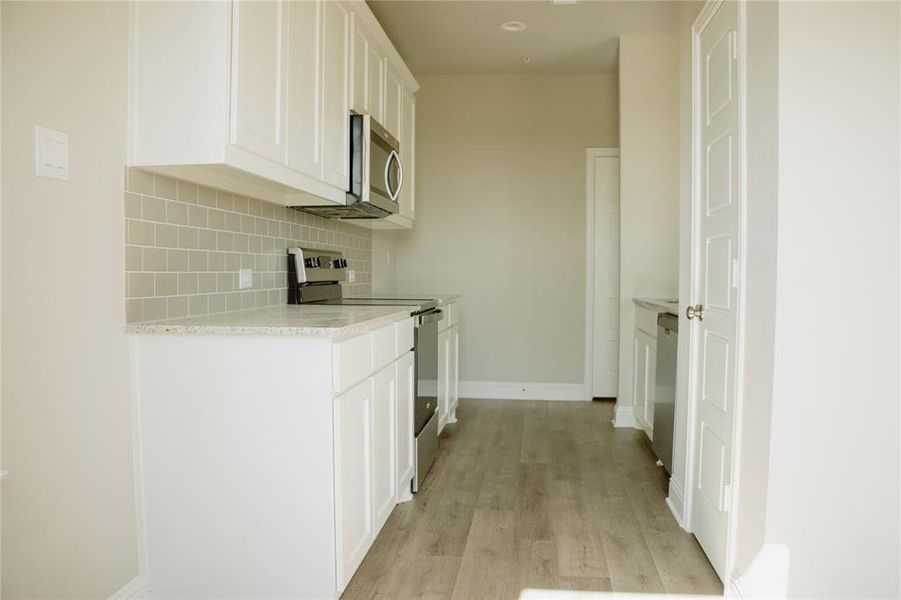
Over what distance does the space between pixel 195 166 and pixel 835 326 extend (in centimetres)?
185

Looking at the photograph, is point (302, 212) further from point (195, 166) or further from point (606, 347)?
point (606, 347)

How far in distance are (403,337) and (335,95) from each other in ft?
3.58

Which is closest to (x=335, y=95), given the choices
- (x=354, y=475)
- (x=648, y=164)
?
(x=354, y=475)

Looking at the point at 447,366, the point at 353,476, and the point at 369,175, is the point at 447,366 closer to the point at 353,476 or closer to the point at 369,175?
the point at 369,175

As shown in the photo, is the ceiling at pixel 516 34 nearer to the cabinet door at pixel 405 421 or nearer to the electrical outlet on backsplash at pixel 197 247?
the electrical outlet on backsplash at pixel 197 247

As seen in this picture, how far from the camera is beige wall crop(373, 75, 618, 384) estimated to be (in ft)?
17.1

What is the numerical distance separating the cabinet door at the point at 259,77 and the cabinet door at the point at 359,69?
80cm

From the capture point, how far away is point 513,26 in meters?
4.19

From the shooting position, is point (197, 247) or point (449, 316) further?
point (449, 316)

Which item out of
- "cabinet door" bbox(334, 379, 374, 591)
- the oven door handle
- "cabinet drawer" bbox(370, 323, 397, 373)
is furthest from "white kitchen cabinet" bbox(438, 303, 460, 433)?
"cabinet door" bbox(334, 379, 374, 591)

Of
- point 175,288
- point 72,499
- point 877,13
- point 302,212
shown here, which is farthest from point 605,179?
point 72,499

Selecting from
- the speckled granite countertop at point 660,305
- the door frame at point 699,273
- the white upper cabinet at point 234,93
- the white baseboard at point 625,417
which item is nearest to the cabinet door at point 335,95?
the white upper cabinet at point 234,93

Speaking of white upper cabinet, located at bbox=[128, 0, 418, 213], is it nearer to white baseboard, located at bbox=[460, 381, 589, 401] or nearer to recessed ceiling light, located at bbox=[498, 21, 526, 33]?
recessed ceiling light, located at bbox=[498, 21, 526, 33]

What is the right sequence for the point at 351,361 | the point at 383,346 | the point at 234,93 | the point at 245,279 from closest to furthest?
the point at 234,93 → the point at 351,361 → the point at 383,346 → the point at 245,279
